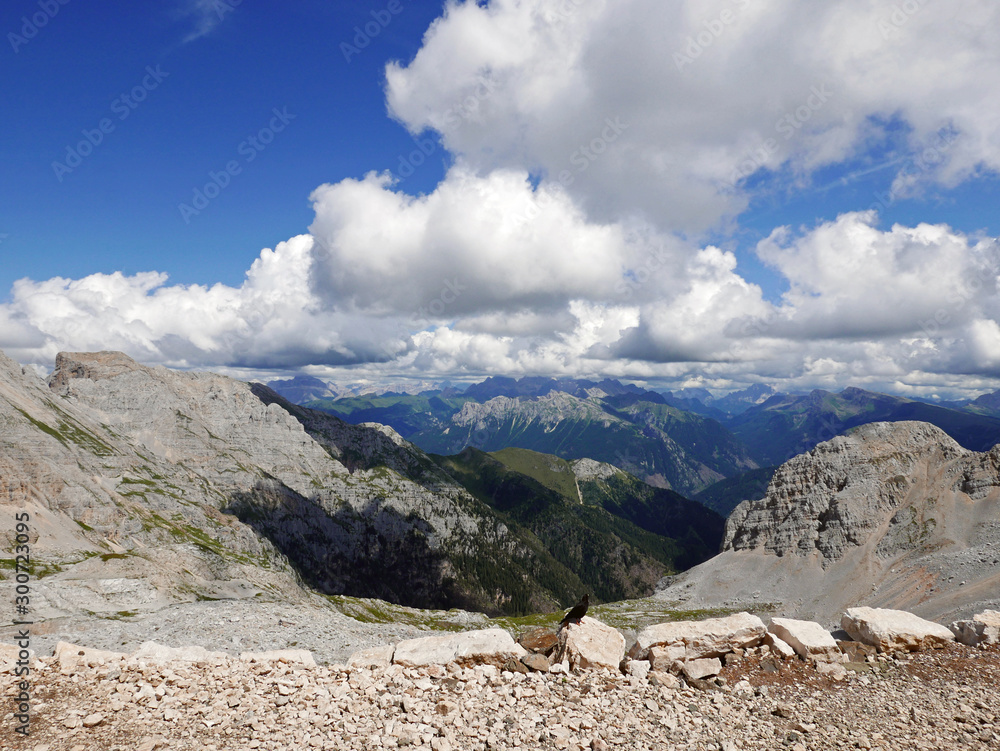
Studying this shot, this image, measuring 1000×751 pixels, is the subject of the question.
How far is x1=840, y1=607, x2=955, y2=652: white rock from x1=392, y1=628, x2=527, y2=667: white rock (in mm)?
13808

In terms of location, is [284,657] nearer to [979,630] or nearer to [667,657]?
[667,657]

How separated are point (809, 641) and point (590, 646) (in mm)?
8507

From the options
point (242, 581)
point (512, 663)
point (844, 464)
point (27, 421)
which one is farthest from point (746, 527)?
point (27, 421)

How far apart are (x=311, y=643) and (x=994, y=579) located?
352ft

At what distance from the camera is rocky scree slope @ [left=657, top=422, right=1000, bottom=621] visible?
104m

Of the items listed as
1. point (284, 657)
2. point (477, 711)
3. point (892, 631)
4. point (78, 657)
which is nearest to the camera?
point (477, 711)

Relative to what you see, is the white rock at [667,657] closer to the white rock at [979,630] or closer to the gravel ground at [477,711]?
the gravel ground at [477,711]

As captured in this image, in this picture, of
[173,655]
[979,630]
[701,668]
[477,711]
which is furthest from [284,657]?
[979,630]

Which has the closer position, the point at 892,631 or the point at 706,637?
the point at 706,637

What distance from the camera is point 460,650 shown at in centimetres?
1620

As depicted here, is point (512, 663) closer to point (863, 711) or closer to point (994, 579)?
point (863, 711)

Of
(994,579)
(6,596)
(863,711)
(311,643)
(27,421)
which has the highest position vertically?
(27,421)

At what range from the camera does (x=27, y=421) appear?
182500 millimetres

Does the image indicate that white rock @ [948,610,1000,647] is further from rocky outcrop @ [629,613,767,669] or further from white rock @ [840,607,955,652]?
rocky outcrop @ [629,613,767,669]
